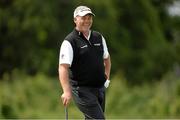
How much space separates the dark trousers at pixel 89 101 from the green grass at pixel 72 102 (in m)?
8.30

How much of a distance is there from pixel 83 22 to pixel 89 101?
84cm

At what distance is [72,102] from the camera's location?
17234mm

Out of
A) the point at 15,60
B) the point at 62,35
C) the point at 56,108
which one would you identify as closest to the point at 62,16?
the point at 62,35

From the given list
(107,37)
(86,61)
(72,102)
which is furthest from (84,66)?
(107,37)

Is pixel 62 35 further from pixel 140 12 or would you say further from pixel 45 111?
pixel 45 111

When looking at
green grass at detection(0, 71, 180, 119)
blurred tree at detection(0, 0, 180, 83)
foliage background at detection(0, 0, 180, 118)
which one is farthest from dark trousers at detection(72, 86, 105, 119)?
blurred tree at detection(0, 0, 180, 83)

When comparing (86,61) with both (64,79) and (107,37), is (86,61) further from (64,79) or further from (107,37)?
(107,37)

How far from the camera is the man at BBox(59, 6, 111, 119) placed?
7.54 meters

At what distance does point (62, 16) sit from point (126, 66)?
354 cm

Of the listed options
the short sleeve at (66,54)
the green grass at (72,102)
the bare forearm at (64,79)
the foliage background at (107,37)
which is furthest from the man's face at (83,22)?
the foliage background at (107,37)

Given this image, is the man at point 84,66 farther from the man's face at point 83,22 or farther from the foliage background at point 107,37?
the foliage background at point 107,37

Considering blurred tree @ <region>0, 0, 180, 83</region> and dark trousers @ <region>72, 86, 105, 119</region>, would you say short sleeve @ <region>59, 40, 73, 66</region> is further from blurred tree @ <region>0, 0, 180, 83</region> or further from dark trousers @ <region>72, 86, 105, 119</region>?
blurred tree @ <region>0, 0, 180, 83</region>

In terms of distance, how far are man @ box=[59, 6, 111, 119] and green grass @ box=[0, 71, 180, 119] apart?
27.4ft

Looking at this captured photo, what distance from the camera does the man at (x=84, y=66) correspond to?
24.7ft
